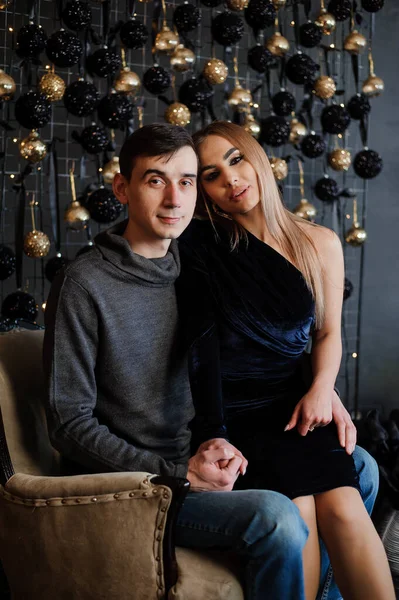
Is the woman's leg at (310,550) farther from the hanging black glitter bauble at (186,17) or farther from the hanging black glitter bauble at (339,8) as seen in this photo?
the hanging black glitter bauble at (339,8)

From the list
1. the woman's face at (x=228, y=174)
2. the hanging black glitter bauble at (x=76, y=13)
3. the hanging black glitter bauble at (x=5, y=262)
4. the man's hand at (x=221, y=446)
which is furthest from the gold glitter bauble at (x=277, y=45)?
the man's hand at (x=221, y=446)

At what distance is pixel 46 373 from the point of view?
1688 mm

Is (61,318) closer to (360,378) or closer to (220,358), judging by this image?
(220,358)

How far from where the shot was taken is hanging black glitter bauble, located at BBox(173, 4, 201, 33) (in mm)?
2922

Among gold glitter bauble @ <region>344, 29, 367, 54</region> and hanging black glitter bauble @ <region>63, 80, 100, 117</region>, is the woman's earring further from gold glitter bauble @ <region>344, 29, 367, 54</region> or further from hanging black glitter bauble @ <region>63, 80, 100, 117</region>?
gold glitter bauble @ <region>344, 29, 367, 54</region>

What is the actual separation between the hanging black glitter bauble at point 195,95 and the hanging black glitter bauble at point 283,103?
0.35 meters

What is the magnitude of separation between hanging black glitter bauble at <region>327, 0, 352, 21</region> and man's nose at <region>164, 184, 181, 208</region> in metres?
1.95

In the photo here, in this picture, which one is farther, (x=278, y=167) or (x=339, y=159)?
(x=339, y=159)

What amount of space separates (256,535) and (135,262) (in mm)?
679

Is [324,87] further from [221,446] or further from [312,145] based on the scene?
[221,446]

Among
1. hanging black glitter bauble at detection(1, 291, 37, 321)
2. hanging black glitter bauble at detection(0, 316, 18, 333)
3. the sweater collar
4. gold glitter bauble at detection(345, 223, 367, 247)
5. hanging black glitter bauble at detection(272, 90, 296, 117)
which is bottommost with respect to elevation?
hanging black glitter bauble at detection(1, 291, 37, 321)

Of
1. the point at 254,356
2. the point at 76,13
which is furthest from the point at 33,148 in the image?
the point at 254,356

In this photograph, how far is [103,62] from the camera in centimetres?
280

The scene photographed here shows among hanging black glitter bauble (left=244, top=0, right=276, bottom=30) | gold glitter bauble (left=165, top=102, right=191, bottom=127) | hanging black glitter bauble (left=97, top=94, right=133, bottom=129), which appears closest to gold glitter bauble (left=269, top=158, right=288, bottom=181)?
gold glitter bauble (left=165, top=102, right=191, bottom=127)
